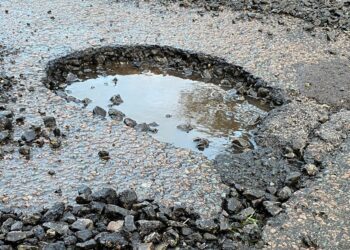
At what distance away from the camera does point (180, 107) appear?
16.5 feet

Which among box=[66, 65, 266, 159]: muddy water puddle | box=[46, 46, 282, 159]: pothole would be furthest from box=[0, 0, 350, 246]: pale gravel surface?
box=[66, 65, 266, 159]: muddy water puddle

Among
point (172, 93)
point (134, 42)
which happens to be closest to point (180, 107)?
point (172, 93)

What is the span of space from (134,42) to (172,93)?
1011mm

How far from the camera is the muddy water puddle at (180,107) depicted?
4508 millimetres

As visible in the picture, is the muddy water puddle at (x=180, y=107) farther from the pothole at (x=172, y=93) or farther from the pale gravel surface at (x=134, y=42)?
the pale gravel surface at (x=134, y=42)

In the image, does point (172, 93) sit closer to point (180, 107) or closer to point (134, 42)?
point (180, 107)

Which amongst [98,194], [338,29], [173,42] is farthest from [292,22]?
[98,194]

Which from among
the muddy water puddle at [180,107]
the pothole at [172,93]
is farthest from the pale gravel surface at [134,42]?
the muddy water puddle at [180,107]

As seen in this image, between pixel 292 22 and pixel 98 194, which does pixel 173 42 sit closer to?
pixel 292 22

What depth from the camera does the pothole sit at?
4.59 metres

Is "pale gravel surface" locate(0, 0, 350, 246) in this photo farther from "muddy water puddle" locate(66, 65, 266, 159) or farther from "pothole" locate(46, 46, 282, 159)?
"muddy water puddle" locate(66, 65, 266, 159)

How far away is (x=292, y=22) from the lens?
7027mm

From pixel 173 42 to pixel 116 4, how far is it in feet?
5.33

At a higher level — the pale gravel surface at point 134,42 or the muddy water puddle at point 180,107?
the pale gravel surface at point 134,42
